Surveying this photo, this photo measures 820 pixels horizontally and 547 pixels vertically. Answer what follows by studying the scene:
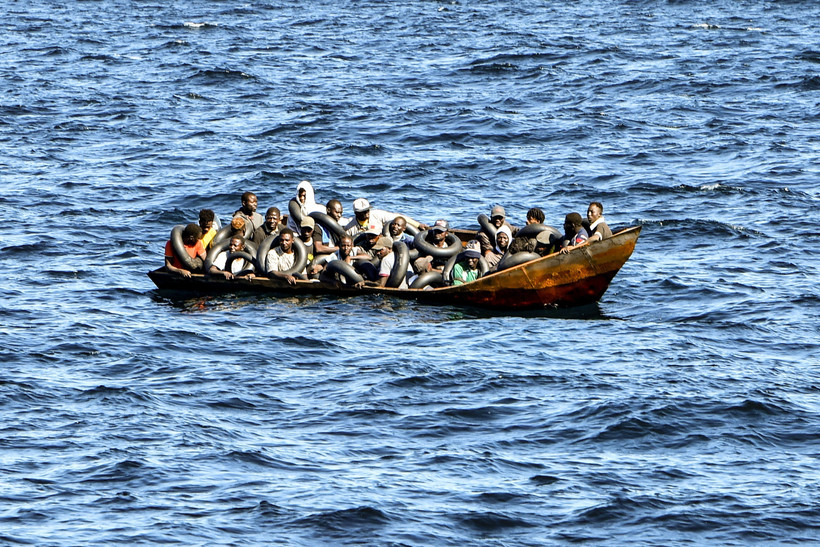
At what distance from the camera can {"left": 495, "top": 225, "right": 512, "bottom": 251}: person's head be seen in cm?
2694

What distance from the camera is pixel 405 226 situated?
27578mm

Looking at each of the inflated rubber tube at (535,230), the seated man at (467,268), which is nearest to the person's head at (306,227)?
the seated man at (467,268)

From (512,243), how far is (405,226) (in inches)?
93.1

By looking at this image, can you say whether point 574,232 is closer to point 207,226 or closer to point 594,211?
point 594,211

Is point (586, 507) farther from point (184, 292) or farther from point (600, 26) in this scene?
point (600, 26)

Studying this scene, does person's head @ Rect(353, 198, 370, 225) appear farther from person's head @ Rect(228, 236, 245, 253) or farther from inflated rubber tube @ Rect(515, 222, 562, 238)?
inflated rubber tube @ Rect(515, 222, 562, 238)

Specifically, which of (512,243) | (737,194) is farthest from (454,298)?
(737,194)

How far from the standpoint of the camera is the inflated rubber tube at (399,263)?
26141 mm

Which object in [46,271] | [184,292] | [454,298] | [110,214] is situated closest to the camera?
[454,298]

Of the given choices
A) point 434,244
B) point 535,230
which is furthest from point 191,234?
point 535,230

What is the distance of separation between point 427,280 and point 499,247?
184 centimetres

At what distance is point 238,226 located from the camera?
91.4 ft

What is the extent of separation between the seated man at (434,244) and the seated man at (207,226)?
4.57m

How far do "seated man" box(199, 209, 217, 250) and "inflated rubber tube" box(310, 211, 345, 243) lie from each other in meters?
2.14
